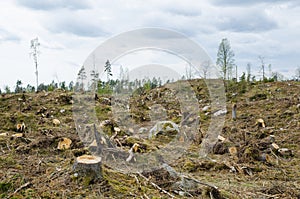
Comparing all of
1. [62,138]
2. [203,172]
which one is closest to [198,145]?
[203,172]

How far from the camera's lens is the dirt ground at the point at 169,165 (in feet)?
15.2

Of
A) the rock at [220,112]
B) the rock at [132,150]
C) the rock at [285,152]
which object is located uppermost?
the rock at [220,112]

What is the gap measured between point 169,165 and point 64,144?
2538 mm

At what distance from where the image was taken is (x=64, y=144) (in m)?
7.42

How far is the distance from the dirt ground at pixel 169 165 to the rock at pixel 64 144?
0.12 m

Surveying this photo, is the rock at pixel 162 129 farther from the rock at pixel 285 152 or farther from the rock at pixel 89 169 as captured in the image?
the rock at pixel 89 169

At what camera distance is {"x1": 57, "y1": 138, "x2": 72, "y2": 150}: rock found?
7.31 m

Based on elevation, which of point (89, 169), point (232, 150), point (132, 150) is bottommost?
point (232, 150)

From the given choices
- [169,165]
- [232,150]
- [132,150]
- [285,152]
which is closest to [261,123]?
[285,152]

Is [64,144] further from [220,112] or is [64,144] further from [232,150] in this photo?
[220,112]

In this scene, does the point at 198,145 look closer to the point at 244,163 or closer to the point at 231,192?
the point at 244,163

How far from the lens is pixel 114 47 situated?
6703 mm

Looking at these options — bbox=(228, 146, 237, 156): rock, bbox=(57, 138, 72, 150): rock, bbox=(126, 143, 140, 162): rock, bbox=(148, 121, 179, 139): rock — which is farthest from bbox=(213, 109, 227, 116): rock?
bbox=(57, 138, 72, 150): rock

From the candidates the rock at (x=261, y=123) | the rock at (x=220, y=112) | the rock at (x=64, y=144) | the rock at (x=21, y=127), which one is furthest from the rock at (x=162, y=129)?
the rock at (x=220, y=112)
